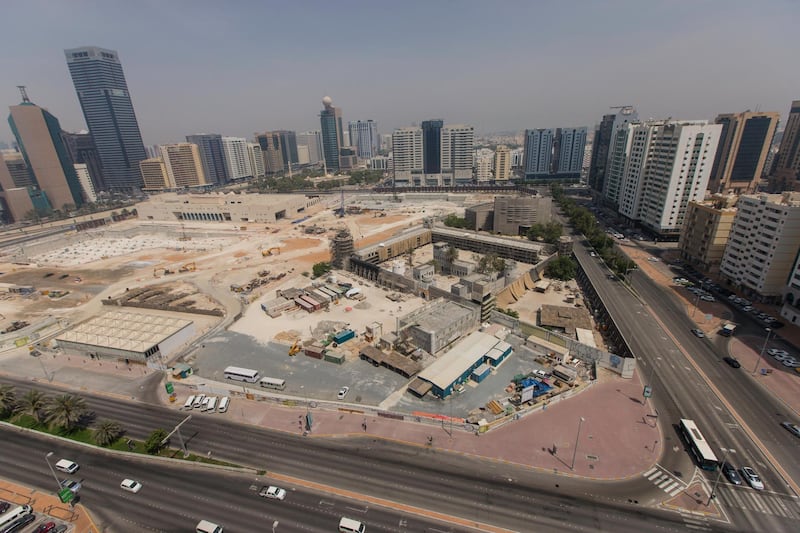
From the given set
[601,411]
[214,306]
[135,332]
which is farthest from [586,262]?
[135,332]

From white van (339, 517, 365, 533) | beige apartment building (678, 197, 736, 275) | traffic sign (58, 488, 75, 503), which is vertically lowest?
white van (339, 517, 365, 533)

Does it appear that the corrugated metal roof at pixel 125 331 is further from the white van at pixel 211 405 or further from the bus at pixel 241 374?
the white van at pixel 211 405

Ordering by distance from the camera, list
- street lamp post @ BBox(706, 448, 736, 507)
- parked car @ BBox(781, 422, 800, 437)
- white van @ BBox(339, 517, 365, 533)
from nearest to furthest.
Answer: white van @ BBox(339, 517, 365, 533)
street lamp post @ BBox(706, 448, 736, 507)
parked car @ BBox(781, 422, 800, 437)

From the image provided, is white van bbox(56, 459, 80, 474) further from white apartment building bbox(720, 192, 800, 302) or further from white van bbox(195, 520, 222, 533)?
white apartment building bbox(720, 192, 800, 302)

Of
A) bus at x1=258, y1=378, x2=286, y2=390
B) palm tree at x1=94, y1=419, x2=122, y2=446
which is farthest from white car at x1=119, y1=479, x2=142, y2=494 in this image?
bus at x1=258, y1=378, x2=286, y2=390

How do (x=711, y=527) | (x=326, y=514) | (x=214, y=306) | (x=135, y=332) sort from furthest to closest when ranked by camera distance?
(x=214, y=306), (x=135, y=332), (x=326, y=514), (x=711, y=527)

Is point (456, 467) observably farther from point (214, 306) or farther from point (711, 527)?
point (214, 306)
